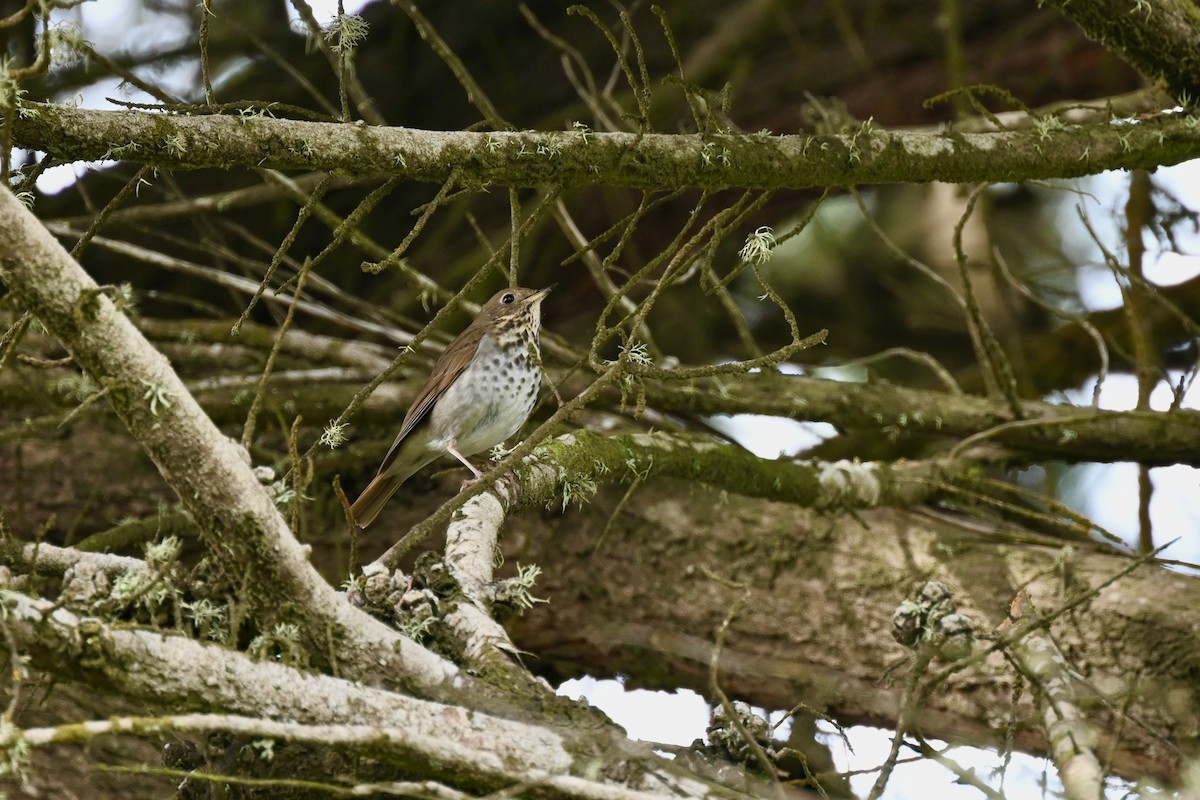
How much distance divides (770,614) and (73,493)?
264 centimetres

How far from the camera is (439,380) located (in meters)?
4.32

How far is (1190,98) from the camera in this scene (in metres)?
3.13

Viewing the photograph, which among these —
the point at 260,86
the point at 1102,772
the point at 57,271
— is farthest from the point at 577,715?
the point at 260,86

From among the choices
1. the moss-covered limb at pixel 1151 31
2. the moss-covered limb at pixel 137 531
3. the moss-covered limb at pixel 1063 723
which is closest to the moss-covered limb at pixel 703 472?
the moss-covered limb at pixel 1063 723

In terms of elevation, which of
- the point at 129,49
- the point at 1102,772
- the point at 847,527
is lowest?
the point at 1102,772

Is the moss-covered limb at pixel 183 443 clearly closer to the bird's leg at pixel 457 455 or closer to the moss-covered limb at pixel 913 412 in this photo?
the bird's leg at pixel 457 455

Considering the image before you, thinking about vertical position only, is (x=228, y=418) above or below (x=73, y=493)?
above

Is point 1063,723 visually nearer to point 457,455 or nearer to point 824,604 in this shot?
point 824,604

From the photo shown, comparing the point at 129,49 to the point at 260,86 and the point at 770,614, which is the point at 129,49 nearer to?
the point at 260,86

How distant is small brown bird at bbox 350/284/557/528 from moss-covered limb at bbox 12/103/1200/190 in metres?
1.58

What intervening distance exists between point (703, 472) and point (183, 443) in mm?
2034

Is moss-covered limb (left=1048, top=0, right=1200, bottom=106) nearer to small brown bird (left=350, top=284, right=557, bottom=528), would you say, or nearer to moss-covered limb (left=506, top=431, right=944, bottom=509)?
moss-covered limb (left=506, top=431, right=944, bottom=509)

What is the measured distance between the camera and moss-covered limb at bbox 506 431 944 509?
3.09 metres

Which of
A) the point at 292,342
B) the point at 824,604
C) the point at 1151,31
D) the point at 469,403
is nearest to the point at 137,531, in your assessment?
the point at 292,342
